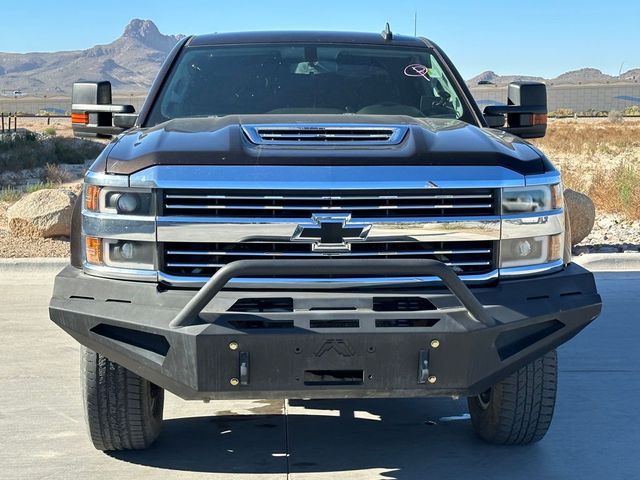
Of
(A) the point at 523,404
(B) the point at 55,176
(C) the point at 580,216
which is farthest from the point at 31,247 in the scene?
(B) the point at 55,176

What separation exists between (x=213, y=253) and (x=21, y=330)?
13.3 feet

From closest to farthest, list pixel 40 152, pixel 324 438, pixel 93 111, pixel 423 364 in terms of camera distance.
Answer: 1. pixel 423 364
2. pixel 324 438
3. pixel 93 111
4. pixel 40 152

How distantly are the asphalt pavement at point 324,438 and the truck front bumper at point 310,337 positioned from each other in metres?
0.78

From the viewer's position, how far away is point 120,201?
4336 mm

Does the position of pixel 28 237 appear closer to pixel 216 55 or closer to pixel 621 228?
pixel 216 55

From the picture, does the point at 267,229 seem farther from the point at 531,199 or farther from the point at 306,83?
the point at 306,83

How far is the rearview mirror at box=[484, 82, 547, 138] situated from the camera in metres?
5.91

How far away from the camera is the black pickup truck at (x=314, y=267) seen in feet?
Result: 13.4

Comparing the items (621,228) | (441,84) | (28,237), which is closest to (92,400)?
(441,84)

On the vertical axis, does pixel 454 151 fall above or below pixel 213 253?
above

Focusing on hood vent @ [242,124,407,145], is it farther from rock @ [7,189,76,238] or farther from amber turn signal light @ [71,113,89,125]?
rock @ [7,189,76,238]

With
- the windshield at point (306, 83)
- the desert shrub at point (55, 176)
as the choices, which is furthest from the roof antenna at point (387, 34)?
the desert shrub at point (55, 176)

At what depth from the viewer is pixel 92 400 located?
4.73 meters

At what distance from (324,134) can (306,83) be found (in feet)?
4.61
